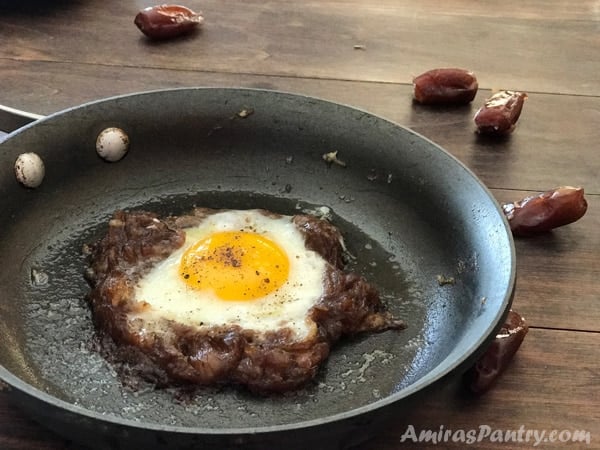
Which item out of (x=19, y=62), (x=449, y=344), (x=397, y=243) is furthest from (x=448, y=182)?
(x=19, y=62)

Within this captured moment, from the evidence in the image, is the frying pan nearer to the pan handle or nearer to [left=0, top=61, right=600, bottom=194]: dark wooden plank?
the pan handle

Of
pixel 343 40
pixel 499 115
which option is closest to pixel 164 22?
pixel 343 40

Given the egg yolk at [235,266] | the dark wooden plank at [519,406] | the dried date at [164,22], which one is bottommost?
the dark wooden plank at [519,406]

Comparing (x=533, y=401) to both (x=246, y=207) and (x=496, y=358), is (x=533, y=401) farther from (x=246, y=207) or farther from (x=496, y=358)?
(x=246, y=207)

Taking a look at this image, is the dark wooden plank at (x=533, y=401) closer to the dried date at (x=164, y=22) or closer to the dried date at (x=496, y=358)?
the dried date at (x=496, y=358)

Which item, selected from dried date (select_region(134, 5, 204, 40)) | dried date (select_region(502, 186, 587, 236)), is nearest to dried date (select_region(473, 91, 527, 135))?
dried date (select_region(502, 186, 587, 236))

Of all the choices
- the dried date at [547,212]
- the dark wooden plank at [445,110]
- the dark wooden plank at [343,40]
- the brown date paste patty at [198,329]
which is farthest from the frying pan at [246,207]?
the dark wooden plank at [343,40]

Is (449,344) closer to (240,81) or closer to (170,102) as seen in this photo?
(170,102)
